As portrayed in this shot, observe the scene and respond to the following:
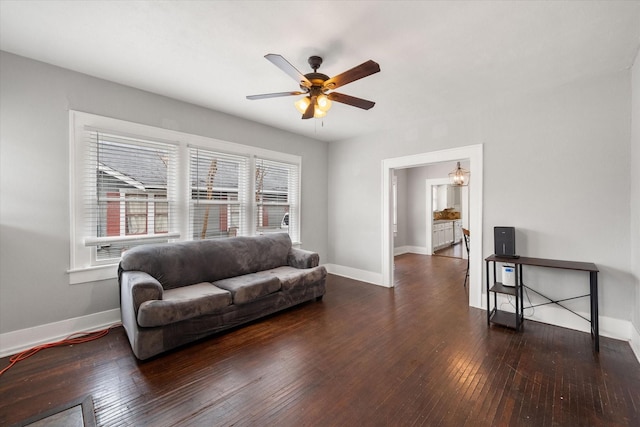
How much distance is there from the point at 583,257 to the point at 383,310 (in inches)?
91.5

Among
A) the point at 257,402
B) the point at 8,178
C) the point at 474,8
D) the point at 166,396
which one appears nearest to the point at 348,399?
the point at 257,402

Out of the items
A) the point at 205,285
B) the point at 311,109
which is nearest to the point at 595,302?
the point at 311,109

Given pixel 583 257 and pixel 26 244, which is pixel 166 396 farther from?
pixel 583 257

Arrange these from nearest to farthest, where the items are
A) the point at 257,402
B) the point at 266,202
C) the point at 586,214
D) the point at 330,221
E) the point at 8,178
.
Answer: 1. the point at 257,402
2. the point at 8,178
3. the point at 586,214
4. the point at 266,202
5. the point at 330,221

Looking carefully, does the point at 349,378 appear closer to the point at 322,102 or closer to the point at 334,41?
the point at 322,102

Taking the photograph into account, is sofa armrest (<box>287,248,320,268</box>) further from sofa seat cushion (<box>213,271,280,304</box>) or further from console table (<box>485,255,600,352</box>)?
console table (<box>485,255,600,352</box>)

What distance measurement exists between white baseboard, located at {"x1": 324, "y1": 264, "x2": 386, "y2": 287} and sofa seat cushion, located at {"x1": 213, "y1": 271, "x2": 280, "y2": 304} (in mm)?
2149

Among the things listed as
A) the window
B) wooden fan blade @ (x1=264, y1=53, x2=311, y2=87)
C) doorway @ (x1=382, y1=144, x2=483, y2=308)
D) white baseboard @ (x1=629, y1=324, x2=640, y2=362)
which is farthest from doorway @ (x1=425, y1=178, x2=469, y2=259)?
wooden fan blade @ (x1=264, y1=53, x2=311, y2=87)

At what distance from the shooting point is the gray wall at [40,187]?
246cm

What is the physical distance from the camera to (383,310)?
11.6 ft

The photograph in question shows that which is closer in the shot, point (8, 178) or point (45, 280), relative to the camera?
point (8, 178)

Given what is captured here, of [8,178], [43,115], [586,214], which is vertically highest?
[43,115]

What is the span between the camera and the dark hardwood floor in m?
1.72

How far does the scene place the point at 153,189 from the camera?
3.32 m
